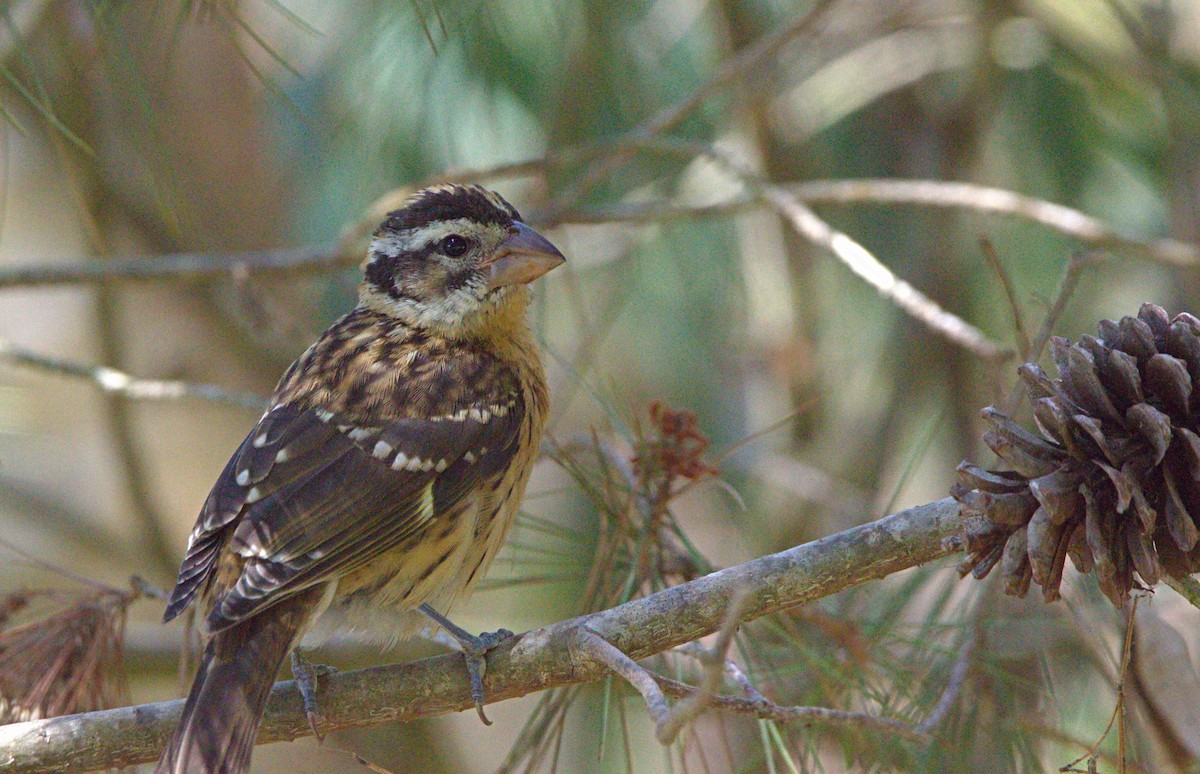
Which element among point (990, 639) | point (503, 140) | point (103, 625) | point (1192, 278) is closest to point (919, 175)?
point (1192, 278)

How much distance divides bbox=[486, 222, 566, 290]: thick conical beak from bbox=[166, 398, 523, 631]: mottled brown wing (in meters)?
0.38

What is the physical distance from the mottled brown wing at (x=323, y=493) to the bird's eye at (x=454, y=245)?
0.51 m

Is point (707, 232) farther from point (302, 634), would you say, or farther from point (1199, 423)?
point (1199, 423)

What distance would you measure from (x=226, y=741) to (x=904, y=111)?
4273 mm

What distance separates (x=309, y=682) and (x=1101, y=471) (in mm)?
1624

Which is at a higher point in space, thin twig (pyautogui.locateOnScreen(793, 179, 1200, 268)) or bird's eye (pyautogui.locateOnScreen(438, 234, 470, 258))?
bird's eye (pyautogui.locateOnScreen(438, 234, 470, 258))

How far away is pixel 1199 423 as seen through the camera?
72.9 inches

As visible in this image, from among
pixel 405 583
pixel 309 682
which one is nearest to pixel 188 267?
pixel 405 583

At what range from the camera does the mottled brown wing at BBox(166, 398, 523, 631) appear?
8.76 ft

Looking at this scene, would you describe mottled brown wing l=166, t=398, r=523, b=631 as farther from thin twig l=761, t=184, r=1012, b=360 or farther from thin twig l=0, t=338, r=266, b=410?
thin twig l=761, t=184, r=1012, b=360

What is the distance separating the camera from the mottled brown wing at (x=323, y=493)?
2670 millimetres

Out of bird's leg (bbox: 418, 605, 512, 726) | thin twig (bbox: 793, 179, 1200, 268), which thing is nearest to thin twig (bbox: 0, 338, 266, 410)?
bird's leg (bbox: 418, 605, 512, 726)

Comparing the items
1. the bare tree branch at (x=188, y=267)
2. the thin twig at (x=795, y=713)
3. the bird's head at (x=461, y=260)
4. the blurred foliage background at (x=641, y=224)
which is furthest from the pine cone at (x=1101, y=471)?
the bare tree branch at (x=188, y=267)

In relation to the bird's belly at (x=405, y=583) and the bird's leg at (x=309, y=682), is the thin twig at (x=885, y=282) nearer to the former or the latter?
the bird's belly at (x=405, y=583)
